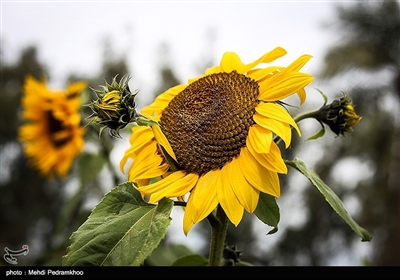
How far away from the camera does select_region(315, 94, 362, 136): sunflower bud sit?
617mm

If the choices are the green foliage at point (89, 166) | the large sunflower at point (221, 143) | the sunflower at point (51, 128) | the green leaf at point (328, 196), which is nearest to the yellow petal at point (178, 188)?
the large sunflower at point (221, 143)

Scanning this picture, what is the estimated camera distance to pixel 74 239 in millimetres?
452

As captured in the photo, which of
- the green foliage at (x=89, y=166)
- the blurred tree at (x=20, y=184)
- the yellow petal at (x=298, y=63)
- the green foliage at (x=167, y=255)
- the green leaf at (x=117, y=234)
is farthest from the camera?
the blurred tree at (x=20, y=184)

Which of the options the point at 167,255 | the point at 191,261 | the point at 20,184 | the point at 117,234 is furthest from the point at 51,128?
the point at 20,184

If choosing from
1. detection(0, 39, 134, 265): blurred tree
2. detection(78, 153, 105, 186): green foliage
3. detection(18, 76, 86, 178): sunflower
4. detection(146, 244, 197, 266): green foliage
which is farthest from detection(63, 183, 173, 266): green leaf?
detection(0, 39, 134, 265): blurred tree

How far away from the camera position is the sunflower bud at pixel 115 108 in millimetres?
488

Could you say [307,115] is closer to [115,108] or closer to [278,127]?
[278,127]

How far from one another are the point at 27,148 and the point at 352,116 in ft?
4.26

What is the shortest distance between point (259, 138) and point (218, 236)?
0.36ft

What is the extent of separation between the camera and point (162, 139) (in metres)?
0.50

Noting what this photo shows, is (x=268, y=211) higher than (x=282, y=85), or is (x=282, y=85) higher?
(x=282, y=85)

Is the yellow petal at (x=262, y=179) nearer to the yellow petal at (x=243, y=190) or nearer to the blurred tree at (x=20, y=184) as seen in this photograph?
the yellow petal at (x=243, y=190)

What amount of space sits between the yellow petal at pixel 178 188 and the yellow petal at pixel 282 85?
0.11 m

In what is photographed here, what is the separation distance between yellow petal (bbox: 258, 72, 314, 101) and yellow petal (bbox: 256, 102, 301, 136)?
14 millimetres
